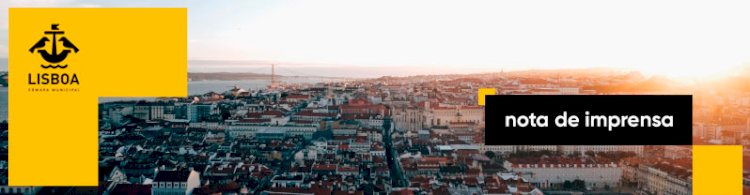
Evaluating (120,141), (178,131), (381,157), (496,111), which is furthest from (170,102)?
(496,111)

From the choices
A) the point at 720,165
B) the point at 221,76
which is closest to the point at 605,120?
the point at 720,165

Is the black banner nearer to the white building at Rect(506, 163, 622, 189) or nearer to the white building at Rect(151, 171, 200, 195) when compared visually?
the white building at Rect(151, 171, 200, 195)

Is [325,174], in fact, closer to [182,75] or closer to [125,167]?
[125,167]

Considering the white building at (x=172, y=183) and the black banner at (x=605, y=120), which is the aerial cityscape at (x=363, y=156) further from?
the black banner at (x=605, y=120)

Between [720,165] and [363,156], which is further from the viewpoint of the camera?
[363,156]

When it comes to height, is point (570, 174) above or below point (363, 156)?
below

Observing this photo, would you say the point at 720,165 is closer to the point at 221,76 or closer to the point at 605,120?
the point at 605,120

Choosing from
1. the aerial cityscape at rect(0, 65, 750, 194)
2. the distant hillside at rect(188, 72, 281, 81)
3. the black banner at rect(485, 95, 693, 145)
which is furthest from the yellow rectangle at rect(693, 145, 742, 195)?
the distant hillside at rect(188, 72, 281, 81)
